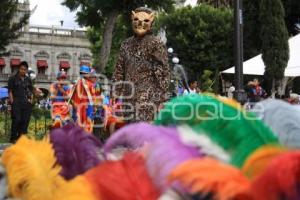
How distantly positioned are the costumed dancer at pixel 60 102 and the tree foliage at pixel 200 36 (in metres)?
34.9

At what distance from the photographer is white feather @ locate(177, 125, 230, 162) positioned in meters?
1.10

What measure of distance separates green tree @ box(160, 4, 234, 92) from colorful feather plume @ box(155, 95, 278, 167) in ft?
145

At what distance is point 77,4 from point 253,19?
17.2m

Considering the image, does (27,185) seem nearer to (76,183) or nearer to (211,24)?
(76,183)

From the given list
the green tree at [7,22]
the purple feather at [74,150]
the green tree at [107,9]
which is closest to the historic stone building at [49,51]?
the green tree at [7,22]

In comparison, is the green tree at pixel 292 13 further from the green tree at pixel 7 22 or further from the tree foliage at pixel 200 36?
the green tree at pixel 7 22

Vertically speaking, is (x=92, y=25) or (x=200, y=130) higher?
(x=92, y=25)

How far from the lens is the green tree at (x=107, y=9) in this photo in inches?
843

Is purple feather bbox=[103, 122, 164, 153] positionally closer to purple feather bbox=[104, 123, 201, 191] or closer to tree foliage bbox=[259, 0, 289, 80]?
purple feather bbox=[104, 123, 201, 191]

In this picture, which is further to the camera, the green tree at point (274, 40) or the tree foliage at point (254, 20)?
the tree foliage at point (254, 20)

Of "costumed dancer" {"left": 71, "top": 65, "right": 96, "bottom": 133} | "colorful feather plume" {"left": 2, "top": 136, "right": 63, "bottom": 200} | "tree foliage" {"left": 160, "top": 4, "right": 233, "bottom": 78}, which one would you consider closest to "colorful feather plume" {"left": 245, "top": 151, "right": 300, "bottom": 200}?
"colorful feather plume" {"left": 2, "top": 136, "right": 63, "bottom": 200}

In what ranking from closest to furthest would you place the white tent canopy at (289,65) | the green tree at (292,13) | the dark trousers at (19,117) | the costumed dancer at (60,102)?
1. the costumed dancer at (60,102)
2. the dark trousers at (19,117)
3. the white tent canopy at (289,65)
4. the green tree at (292,13)

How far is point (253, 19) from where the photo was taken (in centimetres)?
3691

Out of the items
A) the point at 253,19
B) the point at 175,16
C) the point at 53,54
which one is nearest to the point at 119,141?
the point at 253,19
